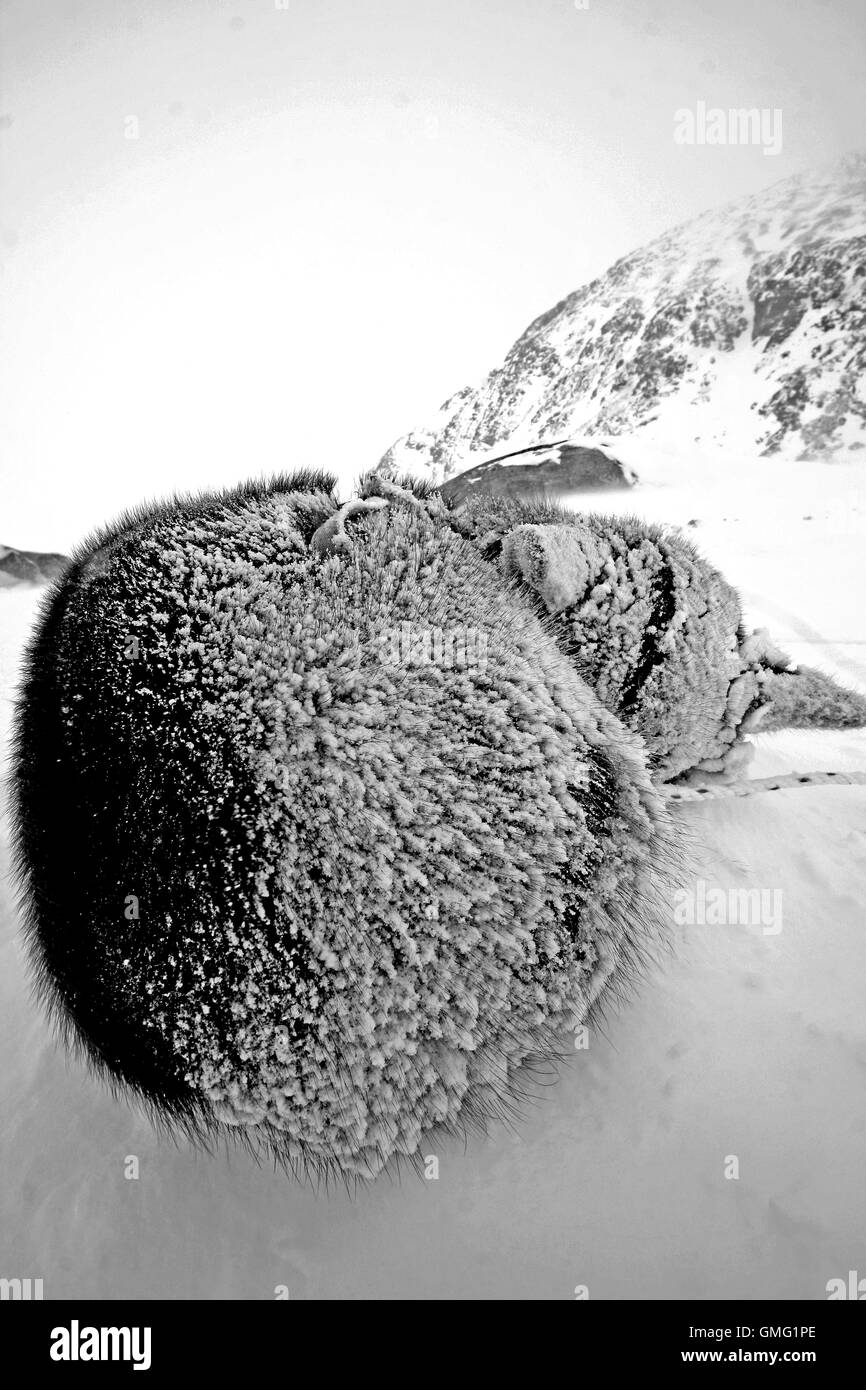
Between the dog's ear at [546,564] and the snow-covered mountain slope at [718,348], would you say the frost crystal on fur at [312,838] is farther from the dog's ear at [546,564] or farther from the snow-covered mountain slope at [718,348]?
the snow-covered mountain slope at [718,348]

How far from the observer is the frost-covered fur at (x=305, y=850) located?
1.02 metres

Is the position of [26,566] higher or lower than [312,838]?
higher

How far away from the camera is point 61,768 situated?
3.65ft

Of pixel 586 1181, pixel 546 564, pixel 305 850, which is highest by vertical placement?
pixel 546 564

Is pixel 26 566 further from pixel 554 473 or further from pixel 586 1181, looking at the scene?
pixel 586 1181

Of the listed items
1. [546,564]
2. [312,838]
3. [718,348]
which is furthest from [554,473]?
[718,348]

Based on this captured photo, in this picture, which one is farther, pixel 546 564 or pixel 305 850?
pixel 546 564

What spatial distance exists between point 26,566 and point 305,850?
5.31 m

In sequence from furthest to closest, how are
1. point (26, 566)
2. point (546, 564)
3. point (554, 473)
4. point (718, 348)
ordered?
point (718, 348) < point (554, 473) < point (26, 566) < point (546, 564)

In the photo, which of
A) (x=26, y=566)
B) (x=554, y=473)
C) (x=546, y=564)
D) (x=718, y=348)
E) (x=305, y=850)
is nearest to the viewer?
(x=305, y=850)

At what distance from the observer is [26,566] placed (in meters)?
5.03

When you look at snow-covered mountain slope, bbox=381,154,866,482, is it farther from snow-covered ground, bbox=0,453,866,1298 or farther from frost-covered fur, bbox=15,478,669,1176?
snow-covered ground, bbox=0,453,866,1298
